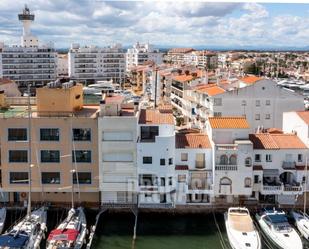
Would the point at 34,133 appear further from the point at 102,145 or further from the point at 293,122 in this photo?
the point at 293,122

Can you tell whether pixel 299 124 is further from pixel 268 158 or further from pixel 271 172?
pixel 271 172

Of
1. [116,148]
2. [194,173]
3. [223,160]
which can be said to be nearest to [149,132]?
[116,148]

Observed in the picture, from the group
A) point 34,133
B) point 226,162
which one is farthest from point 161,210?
point 34,133

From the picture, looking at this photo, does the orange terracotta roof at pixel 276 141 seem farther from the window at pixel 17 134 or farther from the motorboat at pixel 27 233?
the window at pixel 17 134

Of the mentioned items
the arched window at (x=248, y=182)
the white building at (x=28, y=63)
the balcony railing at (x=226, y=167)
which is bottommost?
the arched window at (x=248, y=182)

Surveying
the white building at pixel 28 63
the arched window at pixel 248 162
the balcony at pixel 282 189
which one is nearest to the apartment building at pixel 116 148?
the arched window at pixel 248 162

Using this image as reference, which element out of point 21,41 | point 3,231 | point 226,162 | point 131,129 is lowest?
point 3,231
